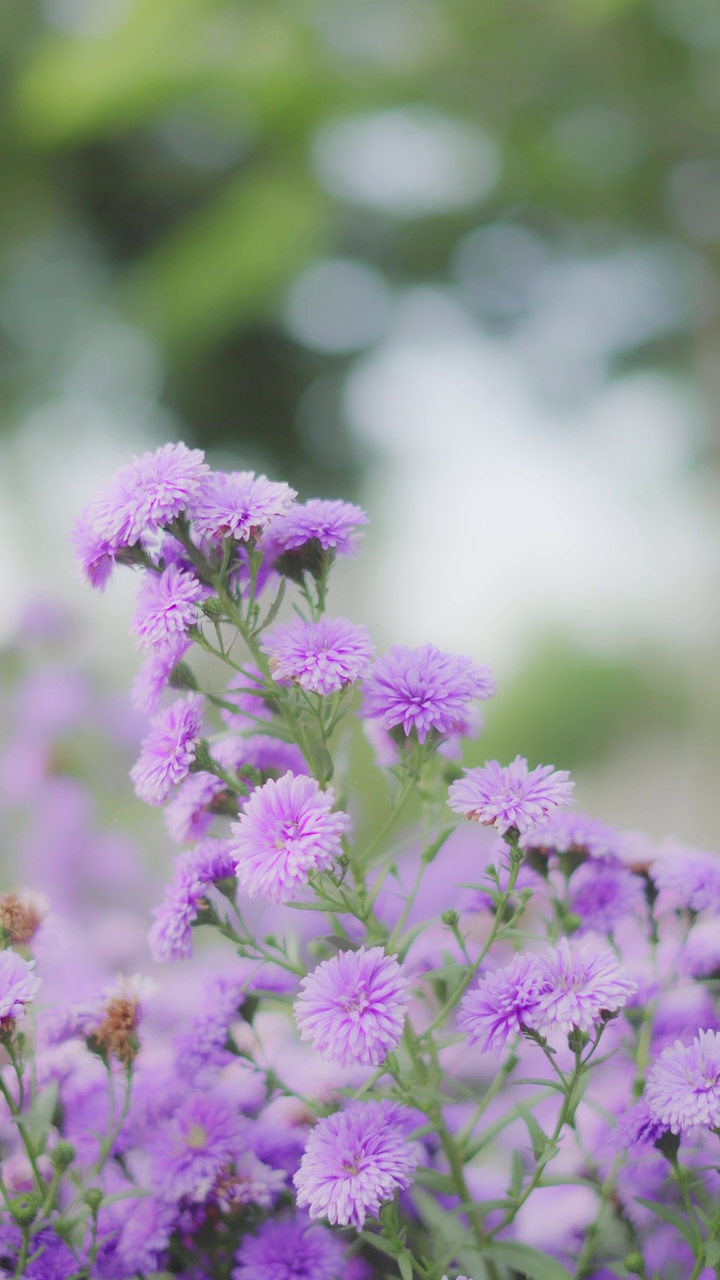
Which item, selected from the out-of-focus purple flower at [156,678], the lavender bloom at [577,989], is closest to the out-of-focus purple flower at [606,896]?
the lavender bloom at [577,989]

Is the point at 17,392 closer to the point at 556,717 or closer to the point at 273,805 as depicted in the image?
the point at 556,717

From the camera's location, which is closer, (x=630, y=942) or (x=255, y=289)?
(x=630, y=942)

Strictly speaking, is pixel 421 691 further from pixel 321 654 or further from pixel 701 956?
pixel 701 956

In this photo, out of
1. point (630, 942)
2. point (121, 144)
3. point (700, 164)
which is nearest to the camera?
point (630, 942)

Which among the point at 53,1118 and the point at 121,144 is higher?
the point at 121,144

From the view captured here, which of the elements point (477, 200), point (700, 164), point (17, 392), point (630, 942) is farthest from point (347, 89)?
point (630, 942)

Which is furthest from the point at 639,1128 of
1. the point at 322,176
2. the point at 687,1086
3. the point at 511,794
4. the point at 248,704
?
the point at 322,176
